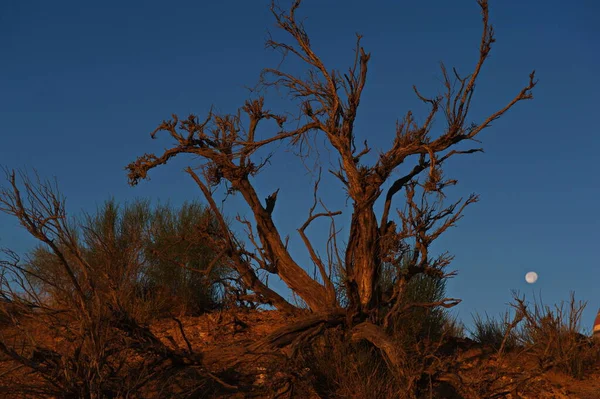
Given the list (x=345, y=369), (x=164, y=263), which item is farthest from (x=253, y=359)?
(x=164, y=263)

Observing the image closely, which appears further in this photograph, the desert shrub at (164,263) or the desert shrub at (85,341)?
the desert shrub at (164,263)

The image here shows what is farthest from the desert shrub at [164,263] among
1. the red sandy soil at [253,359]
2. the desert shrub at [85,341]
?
the desert shrub at [85,341]

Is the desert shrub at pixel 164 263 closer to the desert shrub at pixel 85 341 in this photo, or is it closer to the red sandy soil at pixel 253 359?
the red sandy soil at pixel 253 359

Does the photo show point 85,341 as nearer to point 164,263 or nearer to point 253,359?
point 253,359

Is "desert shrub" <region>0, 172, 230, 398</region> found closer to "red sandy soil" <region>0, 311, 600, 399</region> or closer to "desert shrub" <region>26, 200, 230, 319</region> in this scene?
"red sandy soil" <region>0, 311, 600, 399</region>

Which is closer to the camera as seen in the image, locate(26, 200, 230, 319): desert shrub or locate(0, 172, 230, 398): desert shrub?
locate(0, 172, 230, 398): desert shrub

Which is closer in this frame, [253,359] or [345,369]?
[253,359]

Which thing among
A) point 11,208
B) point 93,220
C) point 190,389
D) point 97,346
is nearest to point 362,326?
point 190,389

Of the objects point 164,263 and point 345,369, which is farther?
point 164,263

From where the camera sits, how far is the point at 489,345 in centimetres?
1326

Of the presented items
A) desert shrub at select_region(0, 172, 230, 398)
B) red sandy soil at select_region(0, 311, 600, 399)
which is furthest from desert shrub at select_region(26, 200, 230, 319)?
desert shrub at select_region(0, 172, 230, 398)

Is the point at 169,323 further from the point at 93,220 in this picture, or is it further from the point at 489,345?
the point at 489,345

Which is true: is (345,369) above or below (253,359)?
below

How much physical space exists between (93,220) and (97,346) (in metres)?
7.86
